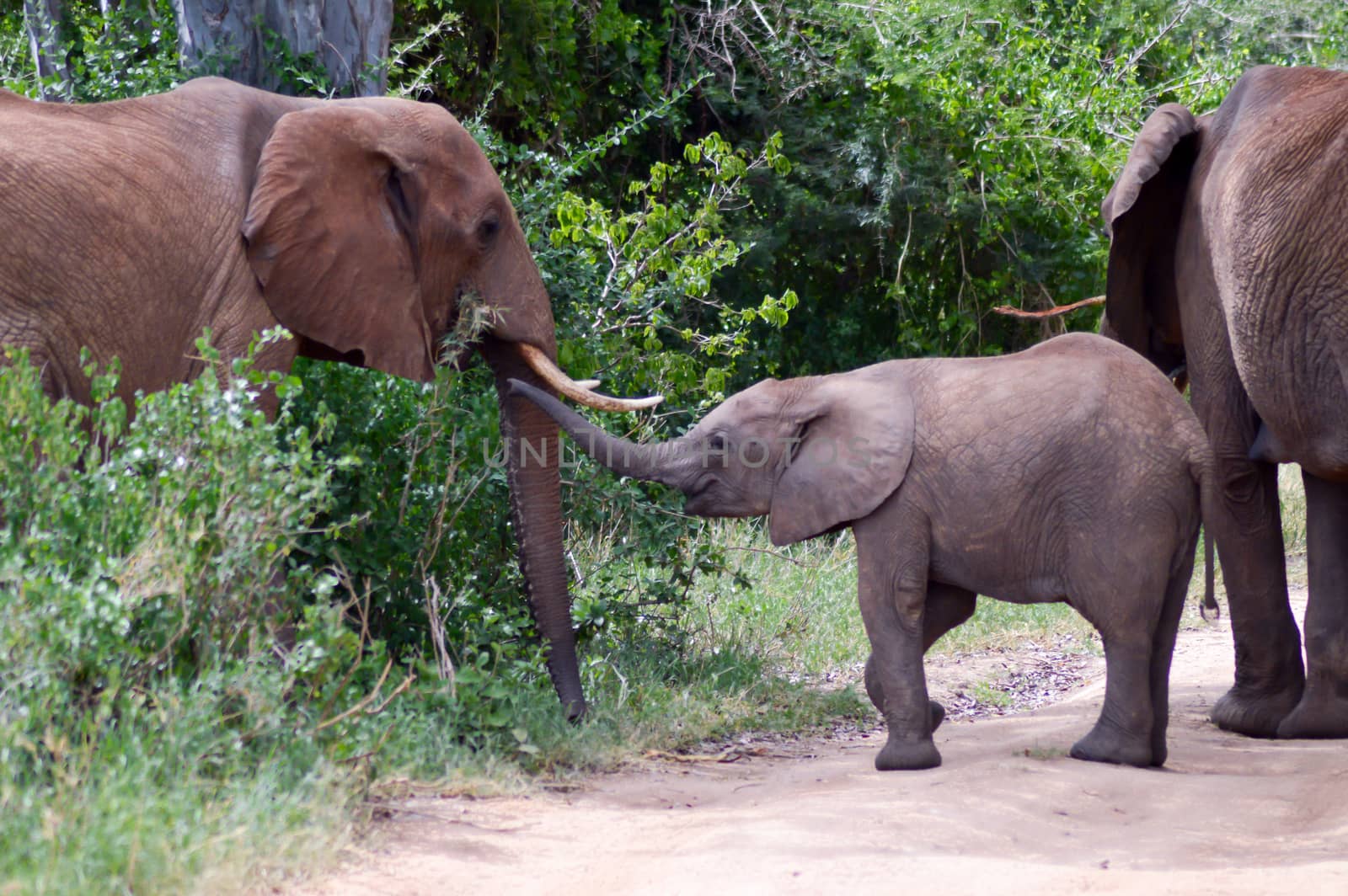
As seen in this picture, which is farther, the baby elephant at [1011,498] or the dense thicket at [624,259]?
the baby elephant at [1011,498]

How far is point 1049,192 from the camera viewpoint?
12.8 meters

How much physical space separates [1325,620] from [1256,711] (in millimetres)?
503

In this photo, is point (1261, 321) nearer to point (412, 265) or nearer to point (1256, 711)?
point (1256, 711)

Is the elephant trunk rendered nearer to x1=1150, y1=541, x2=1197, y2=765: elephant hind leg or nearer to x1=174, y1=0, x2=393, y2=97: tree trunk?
x1=174, y1=0, x2=393, y2=97: tree trunk

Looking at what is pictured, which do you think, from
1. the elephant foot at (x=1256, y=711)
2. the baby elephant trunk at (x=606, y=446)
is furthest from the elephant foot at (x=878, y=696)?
the elephant foot at (x=1256, y=711)

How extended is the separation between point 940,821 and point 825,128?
29.6 feet

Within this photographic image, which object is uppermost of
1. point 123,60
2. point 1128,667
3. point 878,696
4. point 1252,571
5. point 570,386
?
point 123,60

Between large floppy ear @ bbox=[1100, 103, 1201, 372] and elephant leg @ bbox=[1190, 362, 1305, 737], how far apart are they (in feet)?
1.93

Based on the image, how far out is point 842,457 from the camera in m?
5.77

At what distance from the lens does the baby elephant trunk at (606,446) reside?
19.1ft

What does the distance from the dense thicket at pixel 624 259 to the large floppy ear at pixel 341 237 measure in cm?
34

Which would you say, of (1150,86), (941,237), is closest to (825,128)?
(941,237)

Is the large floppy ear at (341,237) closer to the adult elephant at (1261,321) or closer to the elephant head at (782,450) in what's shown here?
the elephant head at (782,450)

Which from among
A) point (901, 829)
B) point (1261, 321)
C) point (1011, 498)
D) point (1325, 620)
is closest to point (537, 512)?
point (1011, 498)
